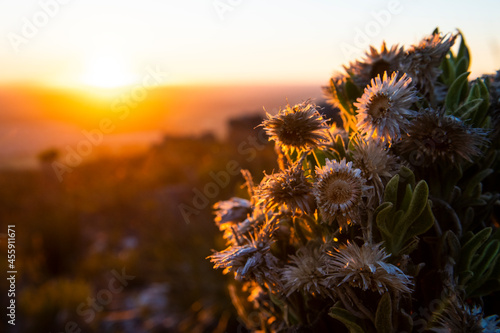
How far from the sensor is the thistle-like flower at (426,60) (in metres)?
1.02

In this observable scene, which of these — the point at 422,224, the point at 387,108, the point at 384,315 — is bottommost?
the point at 384,315

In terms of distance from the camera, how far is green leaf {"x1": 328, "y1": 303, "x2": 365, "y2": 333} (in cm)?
88

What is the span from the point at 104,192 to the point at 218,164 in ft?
19.6

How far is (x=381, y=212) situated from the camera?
2.75 feet

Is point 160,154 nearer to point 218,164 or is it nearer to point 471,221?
point 218,164

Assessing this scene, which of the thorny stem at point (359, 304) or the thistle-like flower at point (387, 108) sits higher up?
the thistle-like flower at point (387, 108)

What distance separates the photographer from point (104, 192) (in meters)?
12.0

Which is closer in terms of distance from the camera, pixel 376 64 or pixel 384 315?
pixel 384 315

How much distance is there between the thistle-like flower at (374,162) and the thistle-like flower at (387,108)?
0.10ft

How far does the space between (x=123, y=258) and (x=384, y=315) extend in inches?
278

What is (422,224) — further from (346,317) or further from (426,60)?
(426,60)

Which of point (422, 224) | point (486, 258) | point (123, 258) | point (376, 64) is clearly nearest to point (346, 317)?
point (422, 224)

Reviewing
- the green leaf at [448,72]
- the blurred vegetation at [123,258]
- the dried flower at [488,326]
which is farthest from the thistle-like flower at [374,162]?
the blurred vegetation at [123,258]

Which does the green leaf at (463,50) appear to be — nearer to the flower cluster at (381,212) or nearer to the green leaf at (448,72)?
the green leaf at (448,72)
